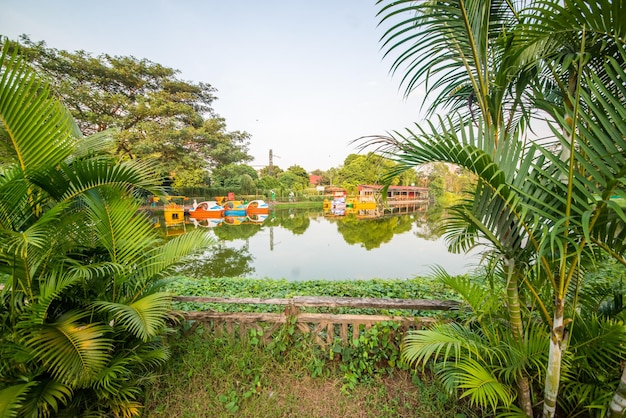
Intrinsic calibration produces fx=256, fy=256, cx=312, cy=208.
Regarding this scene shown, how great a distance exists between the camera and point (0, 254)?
1.16 meters

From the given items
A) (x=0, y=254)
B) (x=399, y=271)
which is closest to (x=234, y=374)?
(x=0, y=254)

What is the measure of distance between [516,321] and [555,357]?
7.5 inches

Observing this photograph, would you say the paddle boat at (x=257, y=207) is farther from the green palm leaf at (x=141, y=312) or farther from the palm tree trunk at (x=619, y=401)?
the palm tree trunk at (x=619, y=401)

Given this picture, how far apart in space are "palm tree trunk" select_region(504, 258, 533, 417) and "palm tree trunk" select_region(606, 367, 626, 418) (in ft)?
0.96

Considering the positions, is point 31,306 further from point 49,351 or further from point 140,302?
point 140,302

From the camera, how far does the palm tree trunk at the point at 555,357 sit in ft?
3.60

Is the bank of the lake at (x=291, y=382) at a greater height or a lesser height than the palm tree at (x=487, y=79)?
lesser

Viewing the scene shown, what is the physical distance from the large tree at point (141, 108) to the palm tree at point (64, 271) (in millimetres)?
9635

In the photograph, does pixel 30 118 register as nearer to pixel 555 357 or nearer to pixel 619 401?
pixel 555 357

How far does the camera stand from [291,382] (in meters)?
1.78

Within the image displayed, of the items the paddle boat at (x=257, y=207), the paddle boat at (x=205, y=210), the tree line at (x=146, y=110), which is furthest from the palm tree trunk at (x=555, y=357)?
the paddle boat at (x=257, y=207)

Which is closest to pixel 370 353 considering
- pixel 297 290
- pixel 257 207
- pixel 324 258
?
pixel 297 290

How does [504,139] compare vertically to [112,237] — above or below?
above

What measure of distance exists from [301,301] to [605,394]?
1.62 m
